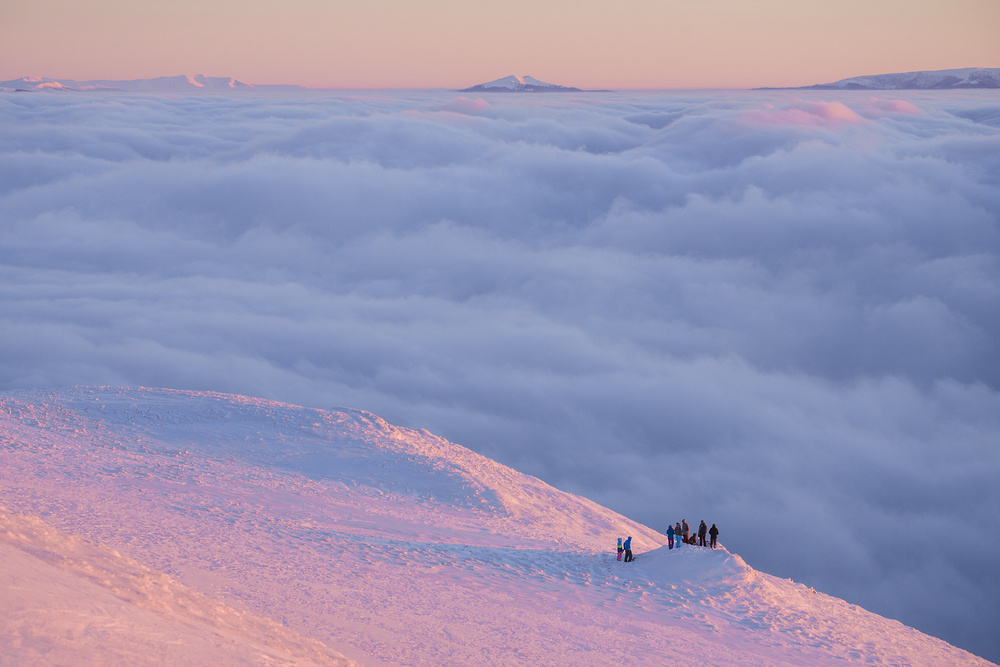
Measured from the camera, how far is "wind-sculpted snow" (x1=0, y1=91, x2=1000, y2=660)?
74375mm

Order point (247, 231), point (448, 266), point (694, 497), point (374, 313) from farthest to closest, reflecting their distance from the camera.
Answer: point (247, 231) → point (448, 266) → point (374, 313) → point (694, 497)

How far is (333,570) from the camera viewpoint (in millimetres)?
13664

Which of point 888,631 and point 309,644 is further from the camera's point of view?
point 888,631

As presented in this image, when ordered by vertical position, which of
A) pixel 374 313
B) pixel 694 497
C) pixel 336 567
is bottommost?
pixel 694 497

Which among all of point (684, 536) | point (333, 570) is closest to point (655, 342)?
point (684, 536)

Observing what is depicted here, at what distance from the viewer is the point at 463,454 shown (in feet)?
92.3

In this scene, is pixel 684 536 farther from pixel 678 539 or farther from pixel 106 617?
pixel 106 617

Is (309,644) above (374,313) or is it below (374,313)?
above

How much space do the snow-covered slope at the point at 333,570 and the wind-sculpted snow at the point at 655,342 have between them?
1982 mm

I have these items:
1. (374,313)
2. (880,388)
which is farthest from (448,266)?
(880,388)

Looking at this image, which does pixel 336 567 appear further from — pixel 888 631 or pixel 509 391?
pixel 509 391

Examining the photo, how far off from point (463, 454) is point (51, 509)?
15602mm

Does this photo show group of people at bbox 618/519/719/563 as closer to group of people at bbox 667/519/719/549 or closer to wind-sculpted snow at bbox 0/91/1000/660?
group of people at bbox 667/519/719/549

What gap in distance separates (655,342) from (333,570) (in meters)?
121
